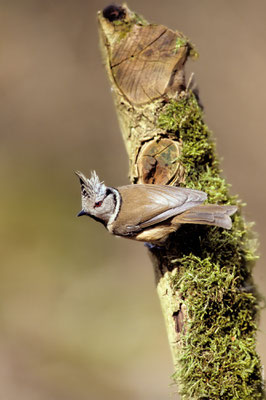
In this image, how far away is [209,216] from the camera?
2273 mm

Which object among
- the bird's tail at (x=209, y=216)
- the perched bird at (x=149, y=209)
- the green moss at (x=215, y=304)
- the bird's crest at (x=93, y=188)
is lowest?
the green moss at (x=215, y=304)

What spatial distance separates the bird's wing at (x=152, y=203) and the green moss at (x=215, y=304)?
0.41 feet

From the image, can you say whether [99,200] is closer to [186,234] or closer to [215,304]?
[186,234]

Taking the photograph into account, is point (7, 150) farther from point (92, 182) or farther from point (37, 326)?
point (92, 182)

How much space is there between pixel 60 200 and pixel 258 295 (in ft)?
10.8

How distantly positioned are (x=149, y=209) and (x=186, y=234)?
9.3 inches

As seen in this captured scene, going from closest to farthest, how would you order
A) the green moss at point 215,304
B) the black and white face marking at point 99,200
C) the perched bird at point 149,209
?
1. the green moss at point 215,304
2. the perched bird at point 149,209
3. the black and white face marking at point 99,200

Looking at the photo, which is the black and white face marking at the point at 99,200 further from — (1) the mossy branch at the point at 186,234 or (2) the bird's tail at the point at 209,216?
(2) the bird's tail at the point at 209,216

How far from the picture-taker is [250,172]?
5.24 metres

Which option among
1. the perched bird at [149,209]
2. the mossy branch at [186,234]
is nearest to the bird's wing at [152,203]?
the perched bird at [149,209]

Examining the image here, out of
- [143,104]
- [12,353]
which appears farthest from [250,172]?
[12,353]

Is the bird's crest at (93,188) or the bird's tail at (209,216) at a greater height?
the bird's crest at (93,188)

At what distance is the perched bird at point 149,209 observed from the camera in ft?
7.69

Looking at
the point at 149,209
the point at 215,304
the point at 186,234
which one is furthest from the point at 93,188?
the point at 215,304
